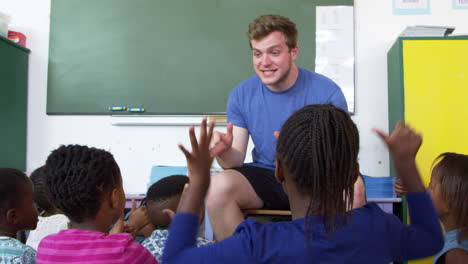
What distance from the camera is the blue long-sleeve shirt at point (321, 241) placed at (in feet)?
2.57

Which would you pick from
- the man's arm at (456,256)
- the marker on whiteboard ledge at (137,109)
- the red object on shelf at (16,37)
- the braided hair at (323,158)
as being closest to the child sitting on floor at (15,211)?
the braided hair at (323,158)

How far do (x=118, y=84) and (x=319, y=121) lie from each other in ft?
8.93

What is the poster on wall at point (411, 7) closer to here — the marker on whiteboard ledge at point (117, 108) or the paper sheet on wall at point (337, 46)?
the paper sheet on wall at point (337, 46)

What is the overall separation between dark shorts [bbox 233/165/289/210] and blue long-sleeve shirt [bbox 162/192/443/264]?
1025mm

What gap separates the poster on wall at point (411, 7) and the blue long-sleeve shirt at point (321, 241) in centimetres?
270

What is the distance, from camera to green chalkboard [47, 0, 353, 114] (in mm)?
3277

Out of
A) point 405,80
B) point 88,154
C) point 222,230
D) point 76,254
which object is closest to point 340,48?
point 405,80

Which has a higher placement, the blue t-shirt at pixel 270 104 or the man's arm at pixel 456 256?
the blue t-shirt at pixel 270 104

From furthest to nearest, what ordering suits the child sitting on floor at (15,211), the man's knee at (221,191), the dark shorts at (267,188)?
the dark shorts at (267,188) → the man's knee at (221,191) → the child sitting on floor at (15,211)

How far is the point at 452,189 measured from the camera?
145cm

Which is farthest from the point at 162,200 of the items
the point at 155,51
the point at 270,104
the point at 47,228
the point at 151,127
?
the point at 155,51

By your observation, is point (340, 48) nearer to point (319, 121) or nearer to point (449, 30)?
point (449, 30)

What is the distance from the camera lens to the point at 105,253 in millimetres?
1060

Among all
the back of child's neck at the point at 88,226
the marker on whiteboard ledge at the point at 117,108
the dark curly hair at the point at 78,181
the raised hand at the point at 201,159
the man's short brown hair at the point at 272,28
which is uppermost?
the man's short brown hair at the point at 272,28
